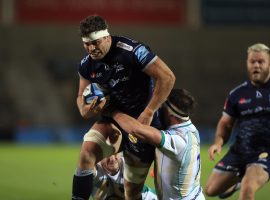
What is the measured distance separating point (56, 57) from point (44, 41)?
667 millimetres

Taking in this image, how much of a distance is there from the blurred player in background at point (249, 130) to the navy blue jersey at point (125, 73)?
97 cm

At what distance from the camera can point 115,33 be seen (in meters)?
19.6

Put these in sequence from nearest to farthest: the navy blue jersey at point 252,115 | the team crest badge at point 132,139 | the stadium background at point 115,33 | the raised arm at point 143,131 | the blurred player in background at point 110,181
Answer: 1. the raised arm at point 143,131
2. the team crest badge at point 132,139
3. the blurred player in background at point 110,181
4. the navy blue jersey at point 252,115
5. the stadium background at point 115,33

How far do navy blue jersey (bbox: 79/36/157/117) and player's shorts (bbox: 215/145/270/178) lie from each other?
1.31 metres

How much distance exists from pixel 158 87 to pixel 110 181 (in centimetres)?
125

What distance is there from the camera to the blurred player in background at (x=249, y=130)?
616 cm

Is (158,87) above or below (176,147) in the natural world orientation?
above

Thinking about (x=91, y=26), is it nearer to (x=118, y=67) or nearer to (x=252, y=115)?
(x=118, y=67)

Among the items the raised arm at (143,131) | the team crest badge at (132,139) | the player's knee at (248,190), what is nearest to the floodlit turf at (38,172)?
the player's knee at (248,190)

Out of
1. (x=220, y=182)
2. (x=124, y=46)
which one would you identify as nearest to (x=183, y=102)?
(x=124, y=46)

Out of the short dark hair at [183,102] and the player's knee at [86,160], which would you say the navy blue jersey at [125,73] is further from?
the player's knee at [86,160]

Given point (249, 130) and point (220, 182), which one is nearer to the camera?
point (249, 130)

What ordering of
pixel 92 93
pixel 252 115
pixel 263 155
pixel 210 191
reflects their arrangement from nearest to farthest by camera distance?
pixel 92 93, pixel 263 155, pixel 252 115, pixel 210 191

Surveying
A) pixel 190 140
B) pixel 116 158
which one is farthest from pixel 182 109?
pixel 116 158
